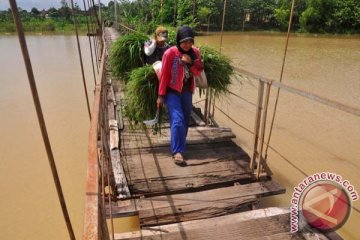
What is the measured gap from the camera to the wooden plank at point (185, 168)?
2.63 metres

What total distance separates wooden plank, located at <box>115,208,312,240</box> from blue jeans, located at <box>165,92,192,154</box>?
0.88 meters

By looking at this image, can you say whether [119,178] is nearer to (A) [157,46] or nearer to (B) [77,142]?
(A) [157,46]

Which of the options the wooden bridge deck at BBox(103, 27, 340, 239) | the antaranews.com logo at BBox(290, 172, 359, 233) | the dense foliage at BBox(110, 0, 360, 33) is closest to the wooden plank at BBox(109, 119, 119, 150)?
the wooden bridge deck at BBox(103, 27, 340, 239)

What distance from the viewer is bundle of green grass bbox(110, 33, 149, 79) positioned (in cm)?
378

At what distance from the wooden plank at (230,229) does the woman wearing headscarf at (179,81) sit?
81 centimetres

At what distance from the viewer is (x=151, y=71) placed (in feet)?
10.2

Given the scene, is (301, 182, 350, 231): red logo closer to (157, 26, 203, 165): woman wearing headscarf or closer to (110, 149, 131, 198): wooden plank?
(157, 26, 203, 165): woman wearing headscarf

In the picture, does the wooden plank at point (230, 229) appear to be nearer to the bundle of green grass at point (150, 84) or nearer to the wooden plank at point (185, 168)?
the wooden plank at point (185, 168)

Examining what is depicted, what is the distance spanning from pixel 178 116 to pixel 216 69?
28.6 inches

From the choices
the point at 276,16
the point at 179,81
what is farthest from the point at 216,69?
the point at 276,16

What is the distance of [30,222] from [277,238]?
2.47m

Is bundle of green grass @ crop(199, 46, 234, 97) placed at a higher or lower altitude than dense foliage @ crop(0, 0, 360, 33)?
higher

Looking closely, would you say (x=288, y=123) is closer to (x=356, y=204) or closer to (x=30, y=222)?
(x=356, y=204)

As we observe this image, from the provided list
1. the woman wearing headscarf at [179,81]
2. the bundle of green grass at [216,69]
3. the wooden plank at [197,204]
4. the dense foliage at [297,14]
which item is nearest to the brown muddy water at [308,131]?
the bundle of green grass at [216,69]
